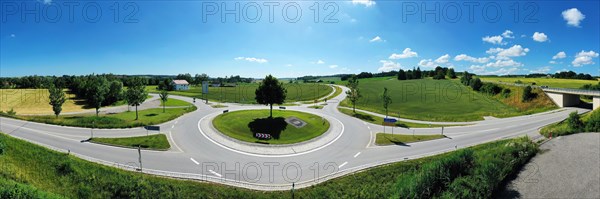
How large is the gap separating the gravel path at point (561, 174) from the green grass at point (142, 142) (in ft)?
108

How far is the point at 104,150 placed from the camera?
2891 cm

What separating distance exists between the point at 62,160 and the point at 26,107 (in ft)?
209

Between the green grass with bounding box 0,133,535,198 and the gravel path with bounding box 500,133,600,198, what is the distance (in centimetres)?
125

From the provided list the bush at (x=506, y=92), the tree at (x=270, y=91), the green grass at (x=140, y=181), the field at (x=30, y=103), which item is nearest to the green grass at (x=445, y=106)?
the bush at (x=506, y=92)

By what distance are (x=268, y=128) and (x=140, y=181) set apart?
20.2 metres

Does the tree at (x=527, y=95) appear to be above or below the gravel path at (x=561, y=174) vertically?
above

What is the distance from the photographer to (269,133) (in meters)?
37.0

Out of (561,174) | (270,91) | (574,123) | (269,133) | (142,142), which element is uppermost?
(270,91)

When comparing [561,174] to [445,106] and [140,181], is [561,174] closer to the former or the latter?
[140,181]

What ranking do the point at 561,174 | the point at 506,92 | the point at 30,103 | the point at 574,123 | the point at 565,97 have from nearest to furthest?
the point at 561,174 → the point at 574,123 → the point at 565,97 → the point at 506,92 → the point at 30,103

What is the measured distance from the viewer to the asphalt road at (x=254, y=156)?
76.2 feet

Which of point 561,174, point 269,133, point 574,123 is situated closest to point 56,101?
point 269,133

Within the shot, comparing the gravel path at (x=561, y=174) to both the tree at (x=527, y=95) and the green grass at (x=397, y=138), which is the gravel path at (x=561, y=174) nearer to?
the green grass at (x=397, y=138)

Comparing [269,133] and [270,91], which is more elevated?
[270,91]
